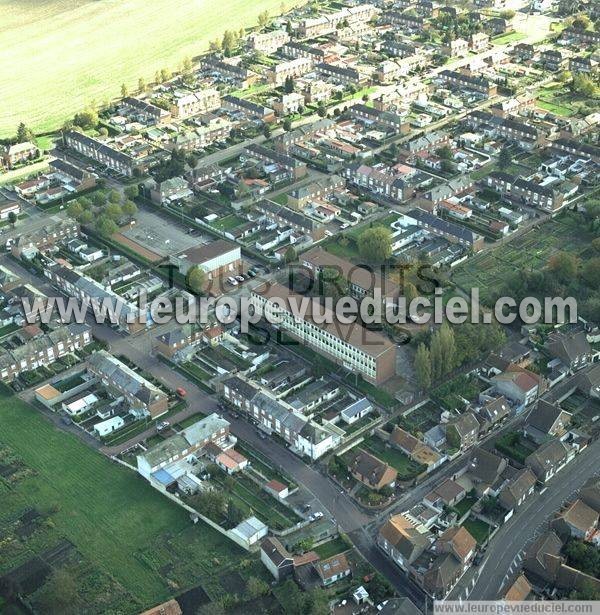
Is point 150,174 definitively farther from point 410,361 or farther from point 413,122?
point 410,361

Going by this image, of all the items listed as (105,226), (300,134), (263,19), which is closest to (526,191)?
(300,134)

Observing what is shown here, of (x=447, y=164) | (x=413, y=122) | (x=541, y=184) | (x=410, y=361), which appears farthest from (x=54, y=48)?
(x=410, y=361)

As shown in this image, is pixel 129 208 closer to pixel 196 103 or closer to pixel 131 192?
pixel 131 192

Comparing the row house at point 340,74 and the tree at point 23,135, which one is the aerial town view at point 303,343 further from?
the tree at point 23,135

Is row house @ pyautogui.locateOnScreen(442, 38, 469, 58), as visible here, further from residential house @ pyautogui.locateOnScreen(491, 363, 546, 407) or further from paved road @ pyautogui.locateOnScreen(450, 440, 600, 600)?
paved road @ pyautogui.locateOnScreen(450, 440, 600, 600)

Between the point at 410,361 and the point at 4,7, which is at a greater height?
the point at 4,7

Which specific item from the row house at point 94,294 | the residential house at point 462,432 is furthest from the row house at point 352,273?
the residential house at point 462,432

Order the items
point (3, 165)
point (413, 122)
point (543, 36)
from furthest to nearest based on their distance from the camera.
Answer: point (543, 36) < point (413, 122) < point (3, 165)
